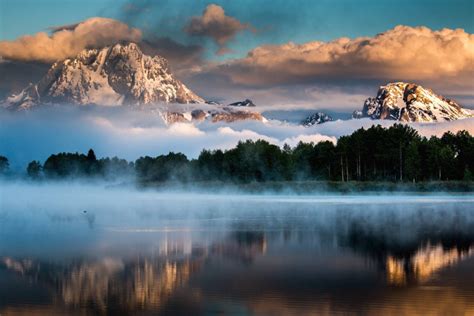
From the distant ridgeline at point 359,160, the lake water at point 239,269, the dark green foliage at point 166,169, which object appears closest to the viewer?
the lake water at point 239,269

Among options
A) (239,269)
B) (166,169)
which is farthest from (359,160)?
(239,269)

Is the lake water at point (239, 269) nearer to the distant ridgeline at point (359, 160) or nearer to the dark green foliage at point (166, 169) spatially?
the distant ridgeline at point (359, 160)

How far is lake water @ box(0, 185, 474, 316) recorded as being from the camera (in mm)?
20406

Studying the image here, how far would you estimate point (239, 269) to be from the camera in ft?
88.6

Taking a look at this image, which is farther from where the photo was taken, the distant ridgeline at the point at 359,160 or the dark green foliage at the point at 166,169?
the dark green foliage at the point at 166,169

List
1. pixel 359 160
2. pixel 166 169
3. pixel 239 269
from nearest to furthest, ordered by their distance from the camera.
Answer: pixel 239 269 < pixel 359 160 < pixel 166 169

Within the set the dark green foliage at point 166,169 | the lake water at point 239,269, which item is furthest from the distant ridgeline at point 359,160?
the lake water at point 239,269

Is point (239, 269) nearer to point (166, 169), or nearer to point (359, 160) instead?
point (359, 160)

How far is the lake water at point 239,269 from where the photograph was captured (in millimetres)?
20406

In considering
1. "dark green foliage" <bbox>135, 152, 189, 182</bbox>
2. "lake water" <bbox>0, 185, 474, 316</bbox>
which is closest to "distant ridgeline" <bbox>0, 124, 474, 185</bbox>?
"dark green foliage" <bbox>135, 152, 189, 182</bbox>

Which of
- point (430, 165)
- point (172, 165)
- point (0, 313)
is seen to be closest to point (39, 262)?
point (0, 313)

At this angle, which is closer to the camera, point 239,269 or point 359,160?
point 239,269

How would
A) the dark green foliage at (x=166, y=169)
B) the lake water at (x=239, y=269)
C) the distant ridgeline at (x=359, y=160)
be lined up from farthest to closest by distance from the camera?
the dark green foliage at (x=166, y=169), the distant ridgeline at (x=359, y=160), the lake water at (x=239, y=269)

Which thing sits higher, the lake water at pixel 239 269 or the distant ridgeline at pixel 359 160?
the distant ridgeline at pixel 359 160
